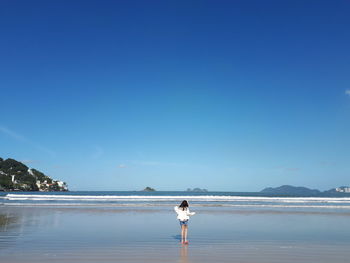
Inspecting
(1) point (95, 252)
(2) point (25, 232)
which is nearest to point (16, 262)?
(1) point (95, 252)

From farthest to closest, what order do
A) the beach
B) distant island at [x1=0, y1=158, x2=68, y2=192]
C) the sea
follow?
distant island at [x1=0, y1=158, x2=68, y2=192] → the sea → the beach

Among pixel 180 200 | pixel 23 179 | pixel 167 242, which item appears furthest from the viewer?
pixel 23 179

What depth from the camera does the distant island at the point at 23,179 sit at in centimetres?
13300

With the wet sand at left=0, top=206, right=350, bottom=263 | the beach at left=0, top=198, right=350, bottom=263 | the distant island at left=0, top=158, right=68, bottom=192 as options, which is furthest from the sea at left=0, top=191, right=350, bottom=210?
the distant island at left=0, top=158, right=68, bottom=192

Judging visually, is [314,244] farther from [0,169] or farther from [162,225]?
[0,169]

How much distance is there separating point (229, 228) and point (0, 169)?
162 metres

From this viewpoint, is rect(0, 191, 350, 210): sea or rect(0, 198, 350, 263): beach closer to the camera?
rect(0, 198, 350, 263): beach

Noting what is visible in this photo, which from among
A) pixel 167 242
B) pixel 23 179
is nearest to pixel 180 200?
pixel 167 242

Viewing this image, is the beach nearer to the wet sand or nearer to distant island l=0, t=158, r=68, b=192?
the wet sand

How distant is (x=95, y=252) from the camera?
31.2ft

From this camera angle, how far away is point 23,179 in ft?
483

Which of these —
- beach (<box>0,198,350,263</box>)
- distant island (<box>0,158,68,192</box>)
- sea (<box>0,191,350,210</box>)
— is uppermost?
distant island (<box>0,158,68,192</box>)

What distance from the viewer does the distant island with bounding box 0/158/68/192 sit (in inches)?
5236

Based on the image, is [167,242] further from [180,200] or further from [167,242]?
[180,200]
